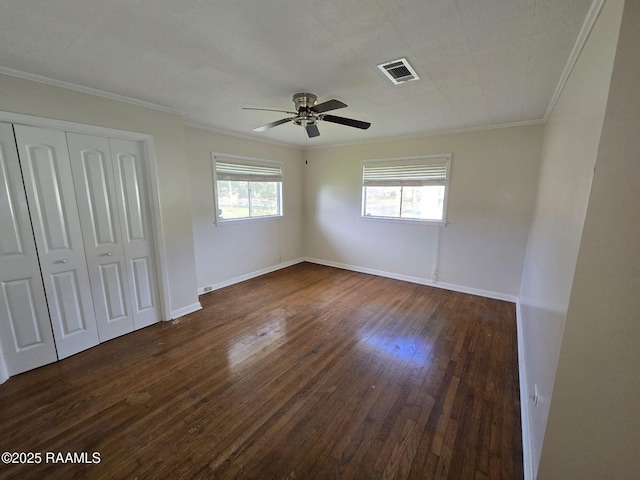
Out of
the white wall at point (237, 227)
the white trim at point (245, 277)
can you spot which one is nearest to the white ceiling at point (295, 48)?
the white wall at point (237, 227)

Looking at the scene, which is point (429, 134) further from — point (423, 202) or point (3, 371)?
point (3, 371)

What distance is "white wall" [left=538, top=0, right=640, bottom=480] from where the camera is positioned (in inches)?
37.2

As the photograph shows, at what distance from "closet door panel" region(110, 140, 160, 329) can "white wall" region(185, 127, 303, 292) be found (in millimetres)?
885

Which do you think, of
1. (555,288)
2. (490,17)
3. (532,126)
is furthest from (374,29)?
(532,126)

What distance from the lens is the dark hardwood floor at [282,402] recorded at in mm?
1521

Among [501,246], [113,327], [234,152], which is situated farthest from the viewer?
[234,152]

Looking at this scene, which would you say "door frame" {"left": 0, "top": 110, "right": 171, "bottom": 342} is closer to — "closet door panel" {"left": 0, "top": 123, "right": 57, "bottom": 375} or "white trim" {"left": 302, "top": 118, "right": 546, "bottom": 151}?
"closet door panel" {"left": 0, "top": 123, "right": 57, "bottom": 375}

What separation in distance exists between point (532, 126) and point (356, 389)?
12.5ft

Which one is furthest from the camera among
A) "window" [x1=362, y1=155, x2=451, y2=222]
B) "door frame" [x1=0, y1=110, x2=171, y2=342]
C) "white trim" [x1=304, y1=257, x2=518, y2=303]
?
"window" [x1=362, y1=155, x2=451, y2=222]

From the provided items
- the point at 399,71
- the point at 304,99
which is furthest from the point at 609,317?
the point at 304,99

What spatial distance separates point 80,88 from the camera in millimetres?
2297

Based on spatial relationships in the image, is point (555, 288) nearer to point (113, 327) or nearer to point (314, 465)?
point (314, 465)

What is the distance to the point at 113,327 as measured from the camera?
9.08 feet

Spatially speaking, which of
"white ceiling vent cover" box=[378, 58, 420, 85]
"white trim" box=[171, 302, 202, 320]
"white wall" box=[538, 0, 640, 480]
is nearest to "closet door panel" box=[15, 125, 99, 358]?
"white trim" box=[171, 302, 202, 320]
